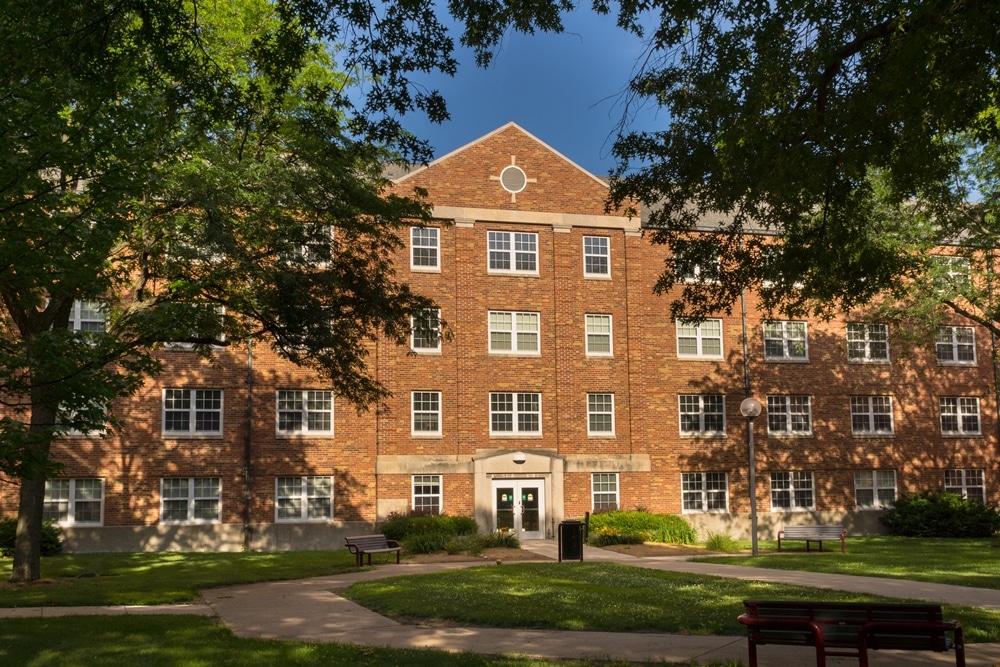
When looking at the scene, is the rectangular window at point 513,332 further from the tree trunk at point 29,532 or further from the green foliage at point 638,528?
the tree trunk at point 29,532

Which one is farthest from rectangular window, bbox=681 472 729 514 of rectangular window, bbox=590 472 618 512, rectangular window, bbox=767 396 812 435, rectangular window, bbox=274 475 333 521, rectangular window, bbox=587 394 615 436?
rectangular window, bbox=274 475 333 521

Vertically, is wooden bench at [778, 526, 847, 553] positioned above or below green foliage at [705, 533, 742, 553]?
above

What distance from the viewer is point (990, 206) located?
2627 centimetres

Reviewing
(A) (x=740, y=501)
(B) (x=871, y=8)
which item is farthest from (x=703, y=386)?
(B) (x=871, y=8)

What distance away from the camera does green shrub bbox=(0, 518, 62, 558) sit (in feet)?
92.0

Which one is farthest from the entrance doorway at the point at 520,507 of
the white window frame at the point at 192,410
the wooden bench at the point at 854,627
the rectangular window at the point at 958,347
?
the wooden bench at the point at 854,627

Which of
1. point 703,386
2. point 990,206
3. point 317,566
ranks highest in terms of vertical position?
point 990,206

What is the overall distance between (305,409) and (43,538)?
354 inches

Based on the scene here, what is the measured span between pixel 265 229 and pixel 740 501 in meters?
23.5

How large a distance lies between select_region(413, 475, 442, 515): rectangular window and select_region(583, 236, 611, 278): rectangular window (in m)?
9.80

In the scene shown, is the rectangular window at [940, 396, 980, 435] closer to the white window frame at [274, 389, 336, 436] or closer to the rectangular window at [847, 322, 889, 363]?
the rectangular window at [847, 322, 889, 363]

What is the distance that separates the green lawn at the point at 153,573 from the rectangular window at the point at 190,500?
1711 millimetres

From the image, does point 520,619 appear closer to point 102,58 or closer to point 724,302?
point 724,302

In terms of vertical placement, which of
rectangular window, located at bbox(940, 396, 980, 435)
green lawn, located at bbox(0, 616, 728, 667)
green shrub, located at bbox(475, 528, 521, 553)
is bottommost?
green shrub, located at bbox(475, 528, 521, 553)
